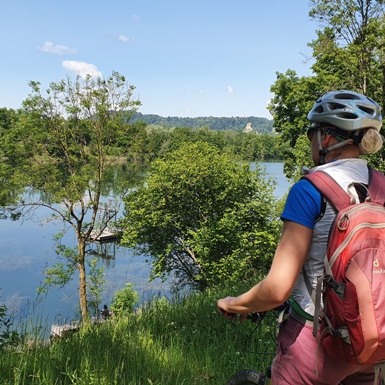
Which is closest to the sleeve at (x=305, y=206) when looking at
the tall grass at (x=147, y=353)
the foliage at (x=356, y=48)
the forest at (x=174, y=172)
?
the tall grass at (x=147, y=353)

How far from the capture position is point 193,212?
22766mm

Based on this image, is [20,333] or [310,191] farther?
[20,333]

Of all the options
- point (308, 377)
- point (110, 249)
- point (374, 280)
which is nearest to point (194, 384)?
point (308, 377)

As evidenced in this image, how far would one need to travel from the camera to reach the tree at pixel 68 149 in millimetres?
18188

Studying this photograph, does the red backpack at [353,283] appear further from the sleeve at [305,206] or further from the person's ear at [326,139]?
the person's ear at [326,139]

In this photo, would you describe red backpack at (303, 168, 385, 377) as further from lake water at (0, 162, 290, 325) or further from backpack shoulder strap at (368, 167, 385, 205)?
lake water at (0, 162, 290, 325)

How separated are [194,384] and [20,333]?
1.57 meters

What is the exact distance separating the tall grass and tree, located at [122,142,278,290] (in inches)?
675

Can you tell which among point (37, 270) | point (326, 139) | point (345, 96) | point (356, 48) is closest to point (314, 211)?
point (326, 139)

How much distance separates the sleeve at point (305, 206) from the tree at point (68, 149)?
57.8 ft

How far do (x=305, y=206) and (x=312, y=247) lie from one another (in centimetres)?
16

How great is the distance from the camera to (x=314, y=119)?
1649mm

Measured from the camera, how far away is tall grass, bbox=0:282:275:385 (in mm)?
2535

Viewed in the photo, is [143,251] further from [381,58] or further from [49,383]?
[49,383]
